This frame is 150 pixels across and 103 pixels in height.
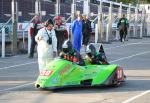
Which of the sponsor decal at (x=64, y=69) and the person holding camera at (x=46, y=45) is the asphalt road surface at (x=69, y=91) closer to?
the sponsor decal at (x=64, y=69)

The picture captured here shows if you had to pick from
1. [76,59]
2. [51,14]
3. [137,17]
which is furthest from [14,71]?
[137,17]

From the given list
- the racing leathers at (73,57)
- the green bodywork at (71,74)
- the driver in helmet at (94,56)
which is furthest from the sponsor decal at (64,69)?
the driver in helmet at (94,56)

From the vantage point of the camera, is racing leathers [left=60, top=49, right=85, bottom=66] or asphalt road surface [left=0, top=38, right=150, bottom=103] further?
racing leathers [left=60, top=49, right=85, bottom=66]

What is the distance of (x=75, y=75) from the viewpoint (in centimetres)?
1353

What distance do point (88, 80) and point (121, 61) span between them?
8232 millimetres

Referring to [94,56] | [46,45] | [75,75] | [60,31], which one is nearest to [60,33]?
[60,31]

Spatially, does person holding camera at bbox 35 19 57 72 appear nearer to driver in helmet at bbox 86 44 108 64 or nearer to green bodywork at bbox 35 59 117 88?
driver in helmet at bbox 86 44 108 64

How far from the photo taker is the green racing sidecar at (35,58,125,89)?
13078 mm

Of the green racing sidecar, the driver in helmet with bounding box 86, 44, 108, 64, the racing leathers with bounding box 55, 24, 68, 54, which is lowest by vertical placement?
the green racing sidecar

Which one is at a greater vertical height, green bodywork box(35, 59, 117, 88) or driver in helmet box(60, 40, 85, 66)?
driver in helmet box(60, 40, 85, 66)

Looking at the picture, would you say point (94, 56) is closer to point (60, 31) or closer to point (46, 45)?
point (46, 45)

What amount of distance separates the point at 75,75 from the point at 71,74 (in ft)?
0.43

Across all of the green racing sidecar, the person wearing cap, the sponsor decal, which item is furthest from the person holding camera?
the person wearing cap

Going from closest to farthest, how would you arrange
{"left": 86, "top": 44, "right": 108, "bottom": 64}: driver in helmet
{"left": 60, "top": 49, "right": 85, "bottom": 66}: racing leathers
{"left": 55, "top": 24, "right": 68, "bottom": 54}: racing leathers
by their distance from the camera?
{"left": 60, "top": 49, "right": 85, "bottom": 66}: racing leathers < {"left": 86, "top": 44, "right": 108, "bottom": 64}: driver in helmet < {"left": 55, "top": 24, "right": 68, "bottom": 54}: racing leathers
